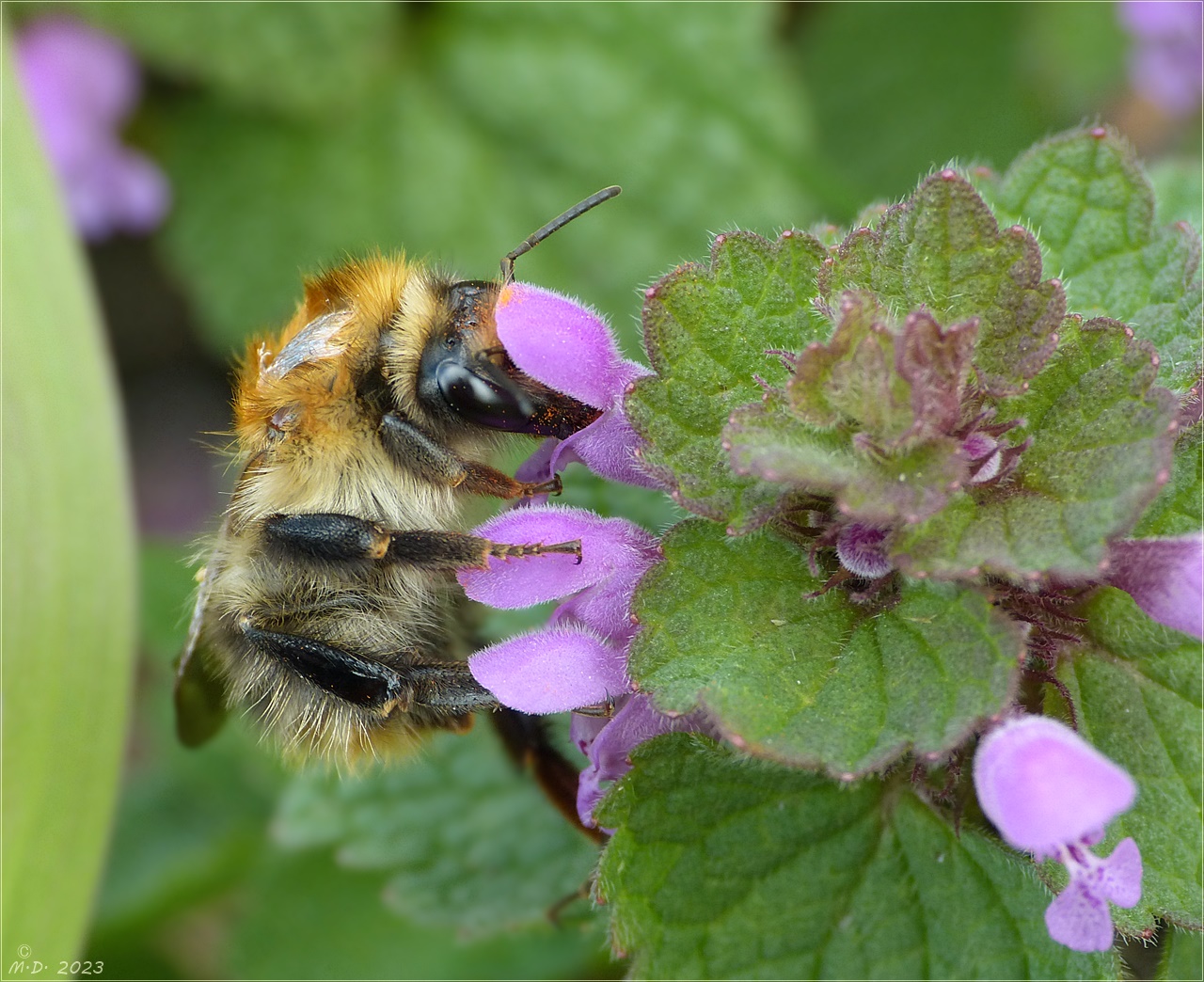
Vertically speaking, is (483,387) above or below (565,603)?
above

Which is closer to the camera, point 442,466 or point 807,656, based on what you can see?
point 807,656

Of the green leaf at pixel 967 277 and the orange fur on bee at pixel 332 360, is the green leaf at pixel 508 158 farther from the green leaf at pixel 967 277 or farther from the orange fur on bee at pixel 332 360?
the green leaf at pixel 967 277

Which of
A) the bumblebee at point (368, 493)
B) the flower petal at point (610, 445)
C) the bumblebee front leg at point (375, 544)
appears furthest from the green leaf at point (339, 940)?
the flower petal at point (610, 445)

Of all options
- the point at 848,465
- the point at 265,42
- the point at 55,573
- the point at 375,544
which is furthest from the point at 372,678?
the point at 265,42

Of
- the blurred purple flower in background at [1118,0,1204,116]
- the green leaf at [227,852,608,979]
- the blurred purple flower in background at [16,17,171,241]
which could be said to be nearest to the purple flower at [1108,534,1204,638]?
the green leaf at [227,852,608,979]

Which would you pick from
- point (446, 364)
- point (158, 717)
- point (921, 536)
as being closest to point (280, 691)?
point (446, 364)

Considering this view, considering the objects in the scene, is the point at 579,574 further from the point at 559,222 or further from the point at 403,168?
the point at 403,168
